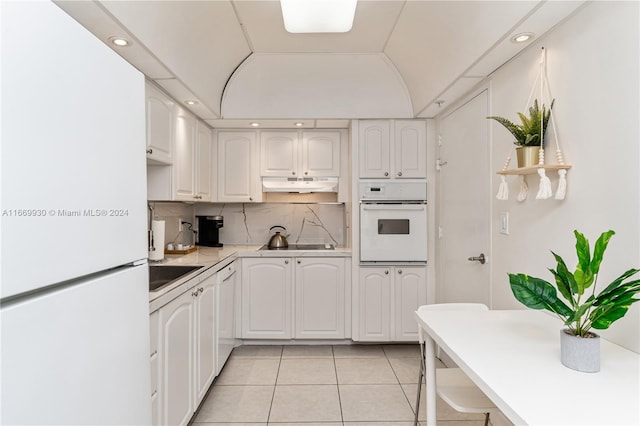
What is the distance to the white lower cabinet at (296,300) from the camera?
307 centimetres

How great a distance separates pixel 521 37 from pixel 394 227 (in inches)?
68.2

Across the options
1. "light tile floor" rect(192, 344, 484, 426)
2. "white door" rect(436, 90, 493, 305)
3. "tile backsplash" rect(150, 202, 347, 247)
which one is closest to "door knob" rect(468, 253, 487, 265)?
"white door" rect(436, 90, 493, 305)

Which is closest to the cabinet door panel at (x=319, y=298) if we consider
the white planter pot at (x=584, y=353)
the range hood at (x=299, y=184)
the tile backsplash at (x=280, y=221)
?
the tile backsplash at (x=280, y=221)

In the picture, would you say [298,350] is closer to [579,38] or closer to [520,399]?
[520,399]

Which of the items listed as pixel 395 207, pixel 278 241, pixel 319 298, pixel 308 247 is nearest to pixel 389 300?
pixel 319 298

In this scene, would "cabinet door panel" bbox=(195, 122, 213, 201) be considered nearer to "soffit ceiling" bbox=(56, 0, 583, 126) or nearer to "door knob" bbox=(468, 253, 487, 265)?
"soffit ceiling" bbox=(56, 0, 583, 126)

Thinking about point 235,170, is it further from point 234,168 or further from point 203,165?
point 203,165

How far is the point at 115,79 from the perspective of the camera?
0.90 meters

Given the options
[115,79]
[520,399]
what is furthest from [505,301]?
[115,79]

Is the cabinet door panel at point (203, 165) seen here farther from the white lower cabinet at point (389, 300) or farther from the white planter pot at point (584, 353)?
the white planter pot at point (584, 353)

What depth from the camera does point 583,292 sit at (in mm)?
939

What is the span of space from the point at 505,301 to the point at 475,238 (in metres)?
0.48

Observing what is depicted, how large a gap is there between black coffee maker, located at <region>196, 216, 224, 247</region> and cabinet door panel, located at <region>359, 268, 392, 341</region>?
1488mm

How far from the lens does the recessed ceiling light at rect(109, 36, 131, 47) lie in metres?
1.59
